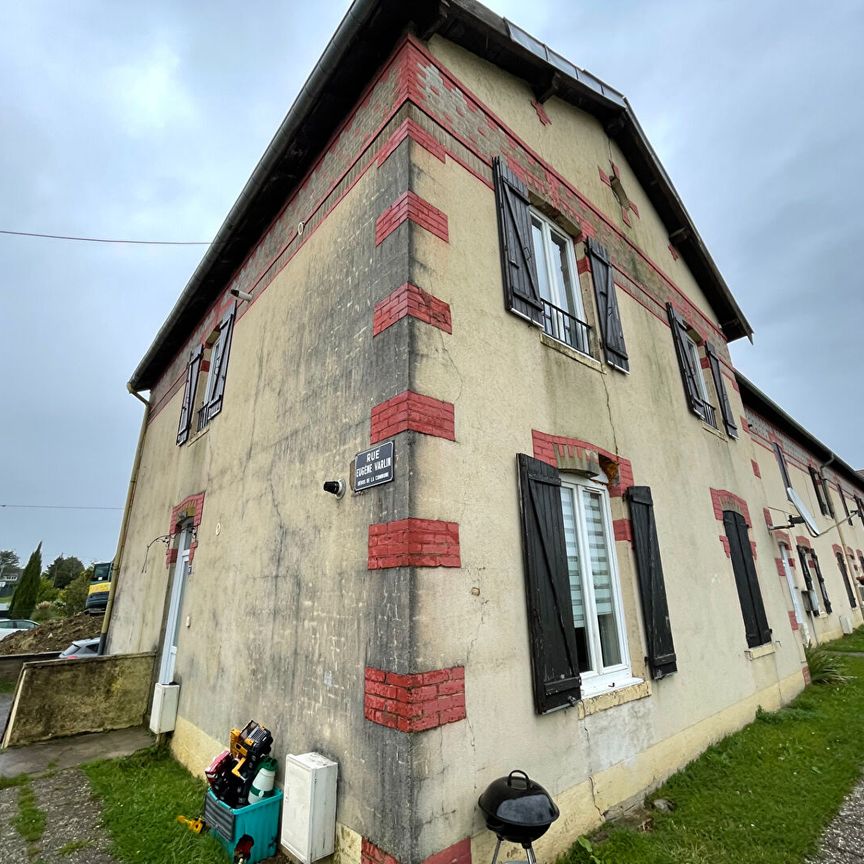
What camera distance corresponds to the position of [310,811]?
9.46 feet

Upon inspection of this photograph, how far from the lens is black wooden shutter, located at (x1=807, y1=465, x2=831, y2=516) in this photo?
1667 centimetres

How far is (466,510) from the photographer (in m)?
3.32

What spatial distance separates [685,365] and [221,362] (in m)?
7.10

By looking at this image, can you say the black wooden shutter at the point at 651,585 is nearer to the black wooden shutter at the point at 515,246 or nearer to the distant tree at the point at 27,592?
the black wooden shutter at the point at 515,246

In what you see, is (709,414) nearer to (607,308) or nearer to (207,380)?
(607,308)

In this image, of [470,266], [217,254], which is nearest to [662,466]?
[470,266]

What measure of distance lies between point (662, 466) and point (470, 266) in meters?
3.52

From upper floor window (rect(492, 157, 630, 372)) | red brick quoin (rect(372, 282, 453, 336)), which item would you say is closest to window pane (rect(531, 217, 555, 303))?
upper floor window (rect(492, 157, 630, 372))

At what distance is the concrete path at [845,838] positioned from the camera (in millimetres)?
3322

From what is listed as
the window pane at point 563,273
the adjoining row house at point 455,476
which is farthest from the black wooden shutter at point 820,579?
the window pane at point 563,273

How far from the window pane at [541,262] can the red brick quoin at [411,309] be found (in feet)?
6.38

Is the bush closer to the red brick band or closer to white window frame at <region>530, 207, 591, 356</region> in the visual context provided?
white window frame at <region>530, 207, 591, 356</region>

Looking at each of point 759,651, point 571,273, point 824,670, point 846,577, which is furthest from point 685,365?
point 846,577

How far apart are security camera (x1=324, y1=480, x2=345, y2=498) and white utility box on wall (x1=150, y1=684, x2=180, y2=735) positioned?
4032mm
